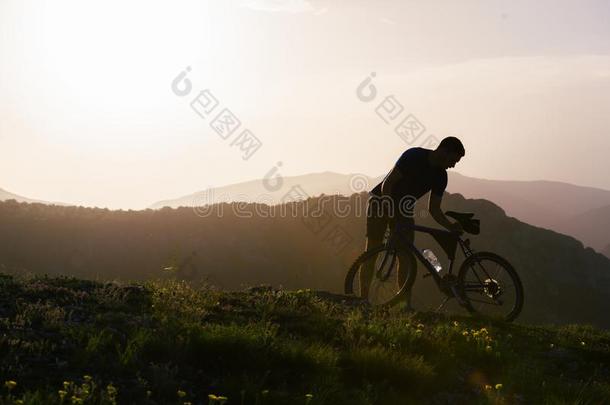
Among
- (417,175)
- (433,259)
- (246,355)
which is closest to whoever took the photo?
(246,355)

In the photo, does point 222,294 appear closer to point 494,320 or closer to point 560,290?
point 494,320

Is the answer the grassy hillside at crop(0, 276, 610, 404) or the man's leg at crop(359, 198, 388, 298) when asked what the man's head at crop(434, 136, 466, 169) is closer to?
the man's leg at crop(359, 198, 388, 298)

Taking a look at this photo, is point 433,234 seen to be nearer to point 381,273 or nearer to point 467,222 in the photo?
point 467,222

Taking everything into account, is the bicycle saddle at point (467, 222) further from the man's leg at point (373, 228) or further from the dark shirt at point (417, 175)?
the man's leg at point (373, 228)

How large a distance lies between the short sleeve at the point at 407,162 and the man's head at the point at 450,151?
0.36 metres

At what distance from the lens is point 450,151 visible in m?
8.30

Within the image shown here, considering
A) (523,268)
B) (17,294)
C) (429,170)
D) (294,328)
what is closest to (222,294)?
(294,328)

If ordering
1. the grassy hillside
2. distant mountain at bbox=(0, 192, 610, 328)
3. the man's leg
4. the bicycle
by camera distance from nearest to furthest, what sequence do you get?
the grassy hillside < the bicycle < the man's leg < distant mountain at bbox=(0, 192, 610, 328)

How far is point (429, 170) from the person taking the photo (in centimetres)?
849

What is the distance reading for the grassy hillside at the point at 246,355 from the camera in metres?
3.86

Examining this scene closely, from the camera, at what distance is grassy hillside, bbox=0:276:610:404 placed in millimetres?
3863

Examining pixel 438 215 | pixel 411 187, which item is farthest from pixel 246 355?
pixel 411 187

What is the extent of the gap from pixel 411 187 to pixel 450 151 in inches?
31.1

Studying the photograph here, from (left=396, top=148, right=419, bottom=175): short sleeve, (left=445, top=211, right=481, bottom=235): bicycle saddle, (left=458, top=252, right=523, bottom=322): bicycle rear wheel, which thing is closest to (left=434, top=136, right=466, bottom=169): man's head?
(left=396, top=148, right=419, bottom=175): short sleeve
